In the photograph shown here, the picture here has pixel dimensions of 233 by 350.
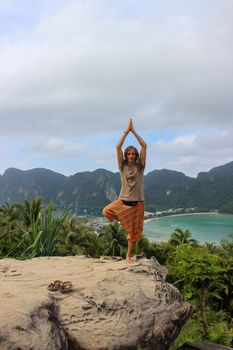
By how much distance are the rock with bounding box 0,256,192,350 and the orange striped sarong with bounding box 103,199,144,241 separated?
61 centimetres

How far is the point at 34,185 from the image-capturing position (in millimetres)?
101188

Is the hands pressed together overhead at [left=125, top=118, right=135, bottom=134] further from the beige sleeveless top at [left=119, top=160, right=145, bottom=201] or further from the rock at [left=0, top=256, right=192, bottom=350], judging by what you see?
the rock at [left=0, top=256, right=192, bottom=350]

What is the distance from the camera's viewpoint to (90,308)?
5.28 m

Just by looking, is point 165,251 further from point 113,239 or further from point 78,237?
point 78,237

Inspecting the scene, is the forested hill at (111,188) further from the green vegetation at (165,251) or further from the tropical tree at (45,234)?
the tropical tree at (45,234)

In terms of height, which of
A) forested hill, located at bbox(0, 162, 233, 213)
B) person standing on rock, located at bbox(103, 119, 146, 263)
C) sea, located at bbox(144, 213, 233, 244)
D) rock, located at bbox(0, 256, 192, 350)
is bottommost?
sea, located at bbox(144, 213, 233, 244)

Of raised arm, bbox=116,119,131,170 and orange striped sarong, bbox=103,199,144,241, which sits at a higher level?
raised arm, bbox=116,119,131,170

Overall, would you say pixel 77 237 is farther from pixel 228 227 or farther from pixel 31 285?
pixel 228 227

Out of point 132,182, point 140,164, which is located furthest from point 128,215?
point 140,164

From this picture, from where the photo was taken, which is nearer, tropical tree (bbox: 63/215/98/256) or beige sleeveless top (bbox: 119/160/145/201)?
beige sleeveless top (bbox: 119/160/145/201)

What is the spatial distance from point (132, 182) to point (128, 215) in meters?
0.56

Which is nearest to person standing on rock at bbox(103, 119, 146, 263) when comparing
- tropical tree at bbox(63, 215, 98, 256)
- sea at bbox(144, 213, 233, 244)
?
tropical tree at bbox(63, 215, 98, 256)

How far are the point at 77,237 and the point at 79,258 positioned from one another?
1763cm

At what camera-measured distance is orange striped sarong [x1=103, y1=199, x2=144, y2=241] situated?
7.11 meters
